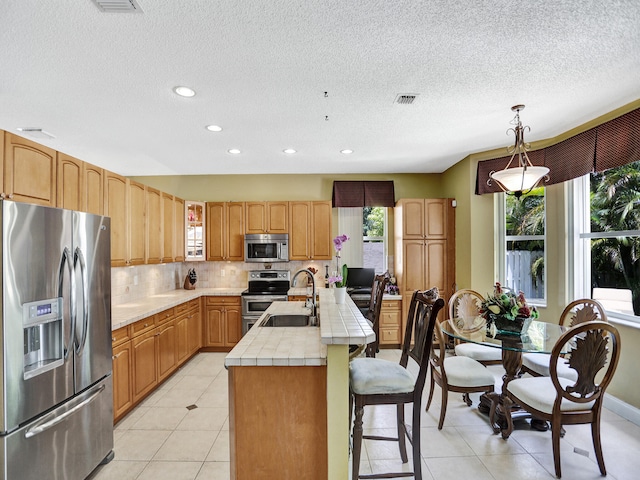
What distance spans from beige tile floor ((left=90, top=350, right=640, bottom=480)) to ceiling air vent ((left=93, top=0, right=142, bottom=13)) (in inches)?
108


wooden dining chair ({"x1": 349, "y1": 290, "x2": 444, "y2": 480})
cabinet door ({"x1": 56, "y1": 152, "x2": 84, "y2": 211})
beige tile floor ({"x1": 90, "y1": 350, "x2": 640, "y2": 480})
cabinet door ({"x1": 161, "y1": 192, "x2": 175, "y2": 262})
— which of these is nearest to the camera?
wooden dining chair ({"x1": 349, "y1": 290, "x2": 444, "y2": 480})

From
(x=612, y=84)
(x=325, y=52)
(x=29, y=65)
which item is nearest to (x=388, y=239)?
(x=612, y=84)

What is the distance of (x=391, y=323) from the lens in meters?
4.95

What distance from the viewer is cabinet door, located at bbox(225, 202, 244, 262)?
5199 mm

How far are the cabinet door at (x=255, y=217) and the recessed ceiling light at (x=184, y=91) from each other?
2660 mm

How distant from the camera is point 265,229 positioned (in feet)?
17.0

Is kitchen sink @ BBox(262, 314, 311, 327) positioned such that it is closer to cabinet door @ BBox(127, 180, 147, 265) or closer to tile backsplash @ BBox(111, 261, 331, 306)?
cabinet door @ BBox(127, 180, 147, 265)

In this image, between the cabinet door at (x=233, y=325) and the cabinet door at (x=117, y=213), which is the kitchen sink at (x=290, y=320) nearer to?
the cabinet door at (x=117, y=213)

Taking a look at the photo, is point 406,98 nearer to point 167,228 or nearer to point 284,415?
point 284,415

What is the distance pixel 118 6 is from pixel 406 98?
1.95 m

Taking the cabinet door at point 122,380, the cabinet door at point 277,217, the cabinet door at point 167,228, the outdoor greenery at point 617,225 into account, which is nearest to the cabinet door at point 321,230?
the cabinet door at point 277,217

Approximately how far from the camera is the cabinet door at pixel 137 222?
11.8 feet

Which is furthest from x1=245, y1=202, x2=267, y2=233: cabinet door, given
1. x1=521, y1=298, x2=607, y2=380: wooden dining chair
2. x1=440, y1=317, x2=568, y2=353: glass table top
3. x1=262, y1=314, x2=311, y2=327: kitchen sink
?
x1=521, y1=298, x2=607, y2=380: wooden dining chair

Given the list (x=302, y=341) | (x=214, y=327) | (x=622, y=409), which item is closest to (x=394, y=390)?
(x=302, y=341)
